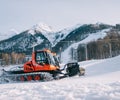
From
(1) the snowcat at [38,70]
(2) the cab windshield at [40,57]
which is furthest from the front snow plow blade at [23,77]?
(2) the cab windshield at [40,57]

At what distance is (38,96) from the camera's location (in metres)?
10.7

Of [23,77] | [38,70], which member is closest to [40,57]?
[38,70]

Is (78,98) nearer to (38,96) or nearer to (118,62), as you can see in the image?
(38,96)

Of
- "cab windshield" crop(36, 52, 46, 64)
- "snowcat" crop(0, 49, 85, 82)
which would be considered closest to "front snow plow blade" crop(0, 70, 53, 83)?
"snowcat" crop(0, 49, 85, 82)

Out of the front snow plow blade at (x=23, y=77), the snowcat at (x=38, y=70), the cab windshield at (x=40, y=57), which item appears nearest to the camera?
the front snow plow blade at (x=23, y=77)

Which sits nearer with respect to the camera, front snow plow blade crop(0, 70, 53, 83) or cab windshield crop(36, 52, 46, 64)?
front snow plow blade crop(0, 70, 53, 83)

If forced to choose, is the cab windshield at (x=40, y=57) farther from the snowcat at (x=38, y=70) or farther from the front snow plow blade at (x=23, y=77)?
the front snow plow blade at (x=23, y=77)

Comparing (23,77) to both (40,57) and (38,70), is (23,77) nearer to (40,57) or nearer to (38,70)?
(38,70)

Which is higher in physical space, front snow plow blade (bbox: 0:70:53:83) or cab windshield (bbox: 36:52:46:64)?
cab windshield (bbox: 36:52:46:64)

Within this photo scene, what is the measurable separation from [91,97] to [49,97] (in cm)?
134

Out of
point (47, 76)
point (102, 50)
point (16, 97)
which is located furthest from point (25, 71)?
point (102, 50)

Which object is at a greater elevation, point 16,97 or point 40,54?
point 40,54

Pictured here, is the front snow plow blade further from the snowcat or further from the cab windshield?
the cab windshield

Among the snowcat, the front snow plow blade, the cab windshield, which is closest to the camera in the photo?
the front snow plow blade
